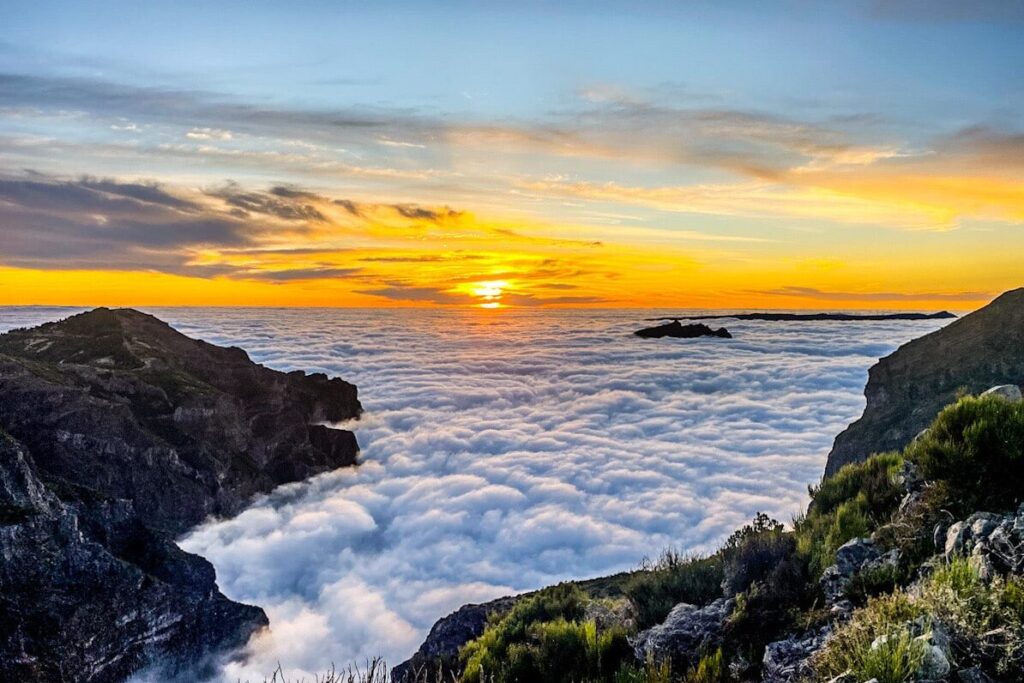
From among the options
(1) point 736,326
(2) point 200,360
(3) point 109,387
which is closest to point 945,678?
(3) point 109,387

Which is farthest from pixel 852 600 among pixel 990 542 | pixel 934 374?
pixel 934 374

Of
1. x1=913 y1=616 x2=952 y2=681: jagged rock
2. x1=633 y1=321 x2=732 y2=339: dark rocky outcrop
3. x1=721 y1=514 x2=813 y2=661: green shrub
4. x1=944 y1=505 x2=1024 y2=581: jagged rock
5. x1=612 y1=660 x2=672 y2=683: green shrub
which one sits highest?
x1=944 y1=505 x2=1024 y2=581: jagged rock

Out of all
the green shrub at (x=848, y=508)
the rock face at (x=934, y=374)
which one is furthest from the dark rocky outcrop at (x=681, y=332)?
the green shrub at (x=848, y=508)

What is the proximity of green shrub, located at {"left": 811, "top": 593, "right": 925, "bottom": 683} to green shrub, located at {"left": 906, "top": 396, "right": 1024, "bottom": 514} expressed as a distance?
224 cm

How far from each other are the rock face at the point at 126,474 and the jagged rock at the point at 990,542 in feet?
56.7

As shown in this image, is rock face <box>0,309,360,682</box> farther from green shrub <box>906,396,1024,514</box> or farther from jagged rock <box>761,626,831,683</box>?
green shrub <box>906,396,1024,514</box>

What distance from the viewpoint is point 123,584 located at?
58.2 feet

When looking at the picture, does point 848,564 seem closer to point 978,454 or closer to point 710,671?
point 710,671

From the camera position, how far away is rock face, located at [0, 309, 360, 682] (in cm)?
1570

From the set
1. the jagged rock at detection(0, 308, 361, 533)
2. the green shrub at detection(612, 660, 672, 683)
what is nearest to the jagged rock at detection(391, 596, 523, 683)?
the green shrub at detection(612, 660, 672, 683)

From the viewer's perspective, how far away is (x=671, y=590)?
9586 mm

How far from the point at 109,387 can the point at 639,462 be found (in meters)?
45.8

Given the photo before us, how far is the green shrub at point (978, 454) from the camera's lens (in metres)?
7.23

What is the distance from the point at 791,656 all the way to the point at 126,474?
28522 mm
